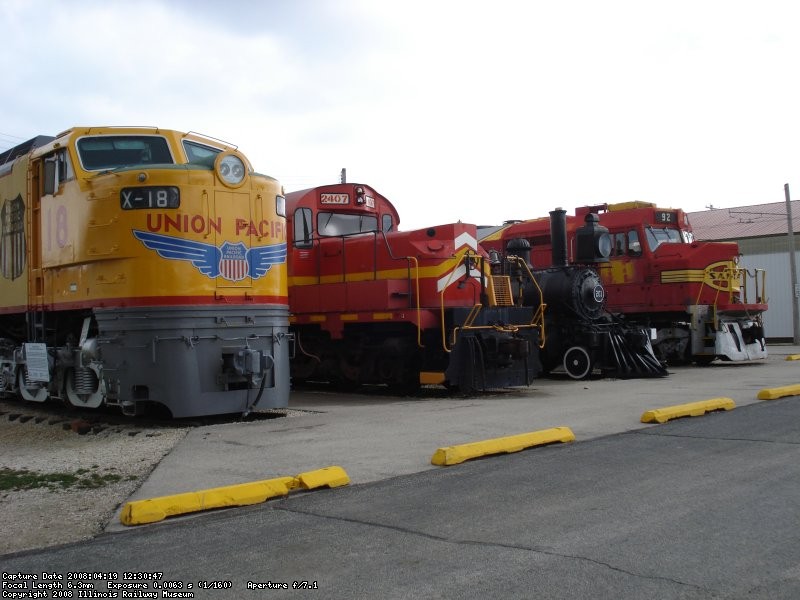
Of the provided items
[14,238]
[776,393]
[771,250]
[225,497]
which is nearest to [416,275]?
[776,393]

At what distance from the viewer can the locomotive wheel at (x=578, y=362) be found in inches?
646

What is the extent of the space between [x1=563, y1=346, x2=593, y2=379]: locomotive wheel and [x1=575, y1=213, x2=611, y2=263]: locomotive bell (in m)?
1.89

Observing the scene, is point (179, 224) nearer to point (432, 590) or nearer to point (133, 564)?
point (133, 564)

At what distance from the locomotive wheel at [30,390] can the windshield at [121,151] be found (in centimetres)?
321

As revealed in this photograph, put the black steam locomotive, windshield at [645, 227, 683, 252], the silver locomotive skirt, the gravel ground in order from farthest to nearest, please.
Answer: windshield at [645, 227, 683, 252] → the black steam locomotive → the silver locomotive skirt → the gravel ground

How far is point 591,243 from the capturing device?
54.6ft

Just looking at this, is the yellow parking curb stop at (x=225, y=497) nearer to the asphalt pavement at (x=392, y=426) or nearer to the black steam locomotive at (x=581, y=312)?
the asphalt pavement at (x=392, y=426)

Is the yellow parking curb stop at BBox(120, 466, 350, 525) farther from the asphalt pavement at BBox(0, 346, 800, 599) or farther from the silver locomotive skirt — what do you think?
the silver locomotive skirt

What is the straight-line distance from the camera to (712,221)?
1617 inches

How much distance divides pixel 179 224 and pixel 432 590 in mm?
6683

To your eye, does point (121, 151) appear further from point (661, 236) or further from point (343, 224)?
point (661, 236)

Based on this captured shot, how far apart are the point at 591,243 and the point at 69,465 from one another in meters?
11.9

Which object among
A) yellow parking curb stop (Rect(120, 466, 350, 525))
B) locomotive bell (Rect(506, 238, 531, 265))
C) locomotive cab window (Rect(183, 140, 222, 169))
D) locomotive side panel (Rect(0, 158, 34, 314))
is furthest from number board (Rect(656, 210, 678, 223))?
yellow parking curb stop (Rect(120, 466, 350, 525))

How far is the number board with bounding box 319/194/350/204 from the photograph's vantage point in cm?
1440
